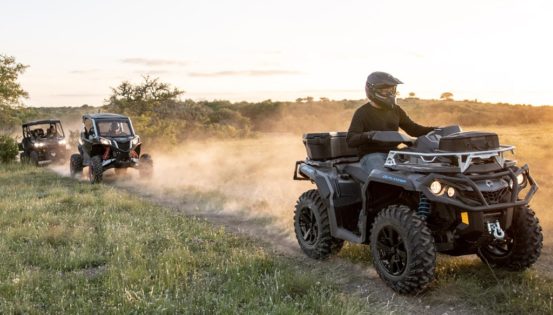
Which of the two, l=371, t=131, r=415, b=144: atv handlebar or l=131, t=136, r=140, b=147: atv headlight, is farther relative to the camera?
l=131, t=136, r=140, b=147: atv headlight

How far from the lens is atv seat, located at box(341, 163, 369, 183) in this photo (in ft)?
20.7

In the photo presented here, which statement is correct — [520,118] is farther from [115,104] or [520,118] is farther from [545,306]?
[545,306]

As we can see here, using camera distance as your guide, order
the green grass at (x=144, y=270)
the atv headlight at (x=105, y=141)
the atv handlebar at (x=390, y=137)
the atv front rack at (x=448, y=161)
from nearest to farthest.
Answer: the green grass at (x=144, y=270), the atv front rack at (x=448, y=161), the atv handlebar at (x=390, y=137), the atv headlight at (x=105, y=141)

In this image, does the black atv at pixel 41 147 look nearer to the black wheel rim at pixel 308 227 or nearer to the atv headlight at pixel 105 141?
the atv headlight at pixel 105 141

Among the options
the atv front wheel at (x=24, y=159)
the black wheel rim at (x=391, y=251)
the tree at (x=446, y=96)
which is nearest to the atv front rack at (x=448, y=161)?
the black wheel rim at (x=391, y=251)

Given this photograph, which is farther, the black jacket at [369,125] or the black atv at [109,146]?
the black atv at [109,146]

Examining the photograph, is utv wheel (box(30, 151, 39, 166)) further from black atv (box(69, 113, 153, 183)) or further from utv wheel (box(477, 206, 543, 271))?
utv wheel (box(477, 206, 543, 271))

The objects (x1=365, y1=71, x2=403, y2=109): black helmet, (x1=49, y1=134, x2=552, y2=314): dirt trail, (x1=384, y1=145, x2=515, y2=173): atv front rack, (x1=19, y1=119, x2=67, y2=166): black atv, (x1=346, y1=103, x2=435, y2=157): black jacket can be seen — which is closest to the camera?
(x1=384, y1=145, x2=515, y2=173): atv front rack

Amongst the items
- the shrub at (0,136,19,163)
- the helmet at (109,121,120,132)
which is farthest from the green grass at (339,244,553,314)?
the shrub at (0,136,19,163)

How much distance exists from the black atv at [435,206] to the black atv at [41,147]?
62.6 feet

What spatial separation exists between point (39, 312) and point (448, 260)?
15.4 feet

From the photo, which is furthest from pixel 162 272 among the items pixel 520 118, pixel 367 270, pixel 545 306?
pixel 520 118

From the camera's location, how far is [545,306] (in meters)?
4.97

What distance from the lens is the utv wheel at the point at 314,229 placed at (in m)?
6.91
